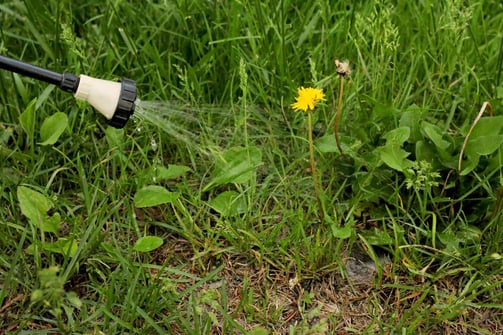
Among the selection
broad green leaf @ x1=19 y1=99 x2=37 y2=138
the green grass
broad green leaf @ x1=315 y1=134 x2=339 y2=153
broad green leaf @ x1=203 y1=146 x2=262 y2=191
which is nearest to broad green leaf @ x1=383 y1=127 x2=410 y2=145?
the green grass

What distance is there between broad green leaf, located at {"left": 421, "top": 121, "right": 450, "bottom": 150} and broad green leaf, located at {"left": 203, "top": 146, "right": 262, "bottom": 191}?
49 cm


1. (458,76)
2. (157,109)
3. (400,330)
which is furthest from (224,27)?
(400,330)

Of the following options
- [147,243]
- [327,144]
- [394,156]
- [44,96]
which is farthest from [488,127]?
[44,96]

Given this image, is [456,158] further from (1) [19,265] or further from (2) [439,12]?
(1) [19,265]

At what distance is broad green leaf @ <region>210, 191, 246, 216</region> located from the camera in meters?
2.06

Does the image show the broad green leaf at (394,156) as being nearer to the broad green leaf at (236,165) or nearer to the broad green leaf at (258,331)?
the broad green leaf at (236,165)

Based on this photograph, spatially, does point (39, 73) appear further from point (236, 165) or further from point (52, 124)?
point (236, 165)

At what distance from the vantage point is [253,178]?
2158 millimetres

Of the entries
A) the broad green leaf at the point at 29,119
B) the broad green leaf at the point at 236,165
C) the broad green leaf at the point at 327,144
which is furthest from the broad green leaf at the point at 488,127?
the broad green leaf at the point at 29,119

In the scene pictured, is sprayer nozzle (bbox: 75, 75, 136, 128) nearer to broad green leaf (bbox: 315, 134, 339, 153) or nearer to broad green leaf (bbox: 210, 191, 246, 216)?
broad green leaf (bbox: 210, 191, 246, 216)

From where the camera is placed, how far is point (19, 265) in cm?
191

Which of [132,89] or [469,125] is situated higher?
[132,89]

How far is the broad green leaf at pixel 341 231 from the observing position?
1.99m

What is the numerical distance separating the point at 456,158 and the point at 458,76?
487mm
